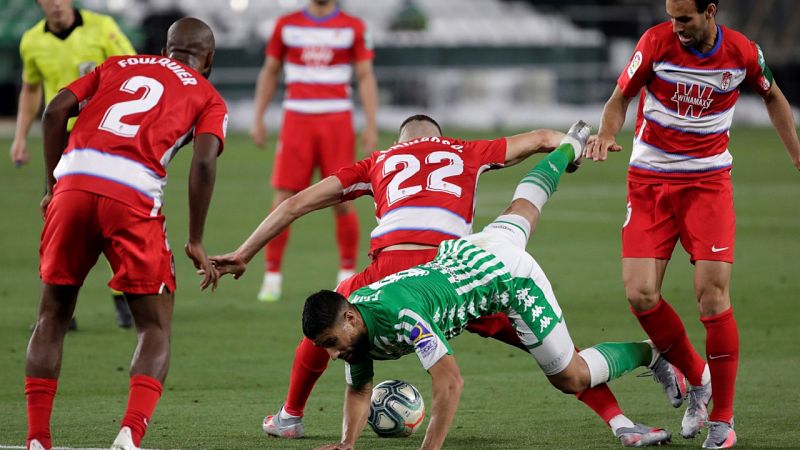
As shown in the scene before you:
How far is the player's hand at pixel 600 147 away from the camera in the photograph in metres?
6.75

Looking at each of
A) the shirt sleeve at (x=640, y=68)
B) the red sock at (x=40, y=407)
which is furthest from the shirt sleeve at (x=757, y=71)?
the red sock at (x=40, y=407)

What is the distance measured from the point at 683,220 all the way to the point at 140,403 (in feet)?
9.47

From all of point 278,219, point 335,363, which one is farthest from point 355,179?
point 335,363

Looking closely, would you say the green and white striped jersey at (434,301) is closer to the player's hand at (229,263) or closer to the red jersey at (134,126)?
the player's hand at (229,263)

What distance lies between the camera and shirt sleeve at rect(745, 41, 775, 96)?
6.73 m

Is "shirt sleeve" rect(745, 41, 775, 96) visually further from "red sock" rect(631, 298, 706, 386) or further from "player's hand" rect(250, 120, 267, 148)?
"player's hand" rect(250, 120, 267, 148)

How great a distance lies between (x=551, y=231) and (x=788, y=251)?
296 centimetres

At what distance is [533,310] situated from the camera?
6152mm

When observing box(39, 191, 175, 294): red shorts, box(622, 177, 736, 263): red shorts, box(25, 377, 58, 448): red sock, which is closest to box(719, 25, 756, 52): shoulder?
box(622, 177, 736, 263): red shorts

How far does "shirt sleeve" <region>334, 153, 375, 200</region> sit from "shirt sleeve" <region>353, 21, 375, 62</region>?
512cm

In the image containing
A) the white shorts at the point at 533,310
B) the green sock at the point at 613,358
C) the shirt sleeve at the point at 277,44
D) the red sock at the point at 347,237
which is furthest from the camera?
the shirt sleeve at the point at 277,44

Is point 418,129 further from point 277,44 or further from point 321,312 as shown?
point 277,44

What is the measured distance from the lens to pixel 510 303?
6113 mm

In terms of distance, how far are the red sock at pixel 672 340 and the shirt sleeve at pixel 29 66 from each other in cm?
526
